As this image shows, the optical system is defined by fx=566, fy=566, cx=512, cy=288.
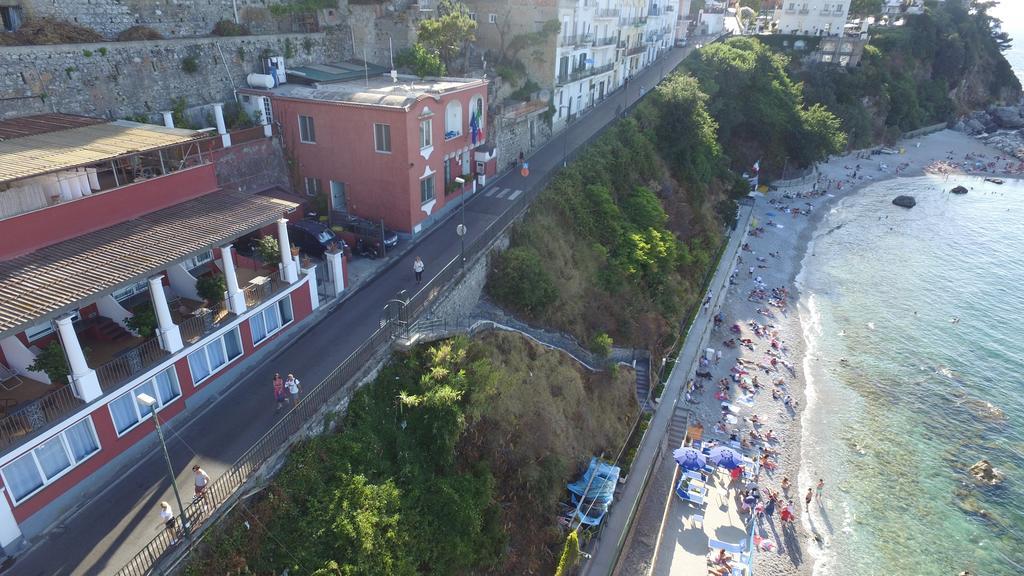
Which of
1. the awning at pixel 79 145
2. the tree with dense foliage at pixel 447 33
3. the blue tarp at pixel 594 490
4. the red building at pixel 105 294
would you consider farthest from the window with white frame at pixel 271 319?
the tree with dense foliage at pixel 447 33

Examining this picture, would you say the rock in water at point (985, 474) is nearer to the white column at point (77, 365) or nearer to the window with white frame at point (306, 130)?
the window with white frame at point (306, 130)

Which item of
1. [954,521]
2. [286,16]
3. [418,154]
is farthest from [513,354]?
[286,16]

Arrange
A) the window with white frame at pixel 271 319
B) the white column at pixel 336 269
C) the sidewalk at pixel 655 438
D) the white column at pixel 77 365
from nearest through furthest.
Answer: the white column at pixel 77 365
the window with white frame at pixel 271 319
the sidewalk at pixel 655 438
the white column at pixel 336 269

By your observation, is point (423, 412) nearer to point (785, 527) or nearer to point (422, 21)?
point (785, 527)

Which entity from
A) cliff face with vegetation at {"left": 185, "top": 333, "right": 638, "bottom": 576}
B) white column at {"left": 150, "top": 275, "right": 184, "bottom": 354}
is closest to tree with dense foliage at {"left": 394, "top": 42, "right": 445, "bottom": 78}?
cliff face with vegetation at {"left": 185, "top": 333, "right": 638, "bottom": 576}

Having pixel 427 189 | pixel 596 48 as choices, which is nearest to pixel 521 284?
pixel 427 189

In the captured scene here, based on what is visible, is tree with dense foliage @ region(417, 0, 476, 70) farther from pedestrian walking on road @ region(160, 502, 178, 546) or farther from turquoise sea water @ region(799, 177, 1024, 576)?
turquoise sea water @ region(799, 177, 1024, 576)
